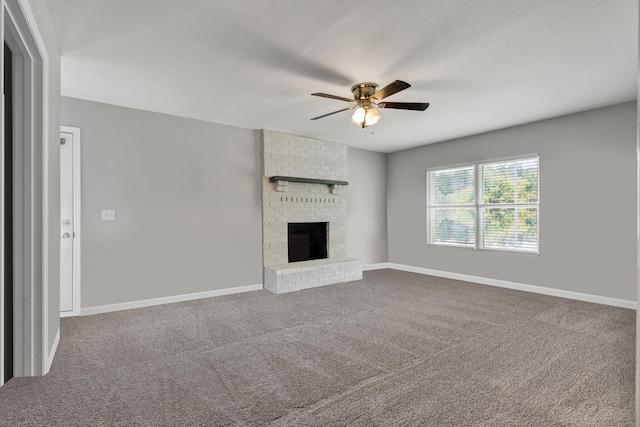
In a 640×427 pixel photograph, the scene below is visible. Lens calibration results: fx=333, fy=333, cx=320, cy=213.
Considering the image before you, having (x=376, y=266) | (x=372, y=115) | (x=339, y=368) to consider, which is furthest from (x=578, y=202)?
(x=339, y=368)

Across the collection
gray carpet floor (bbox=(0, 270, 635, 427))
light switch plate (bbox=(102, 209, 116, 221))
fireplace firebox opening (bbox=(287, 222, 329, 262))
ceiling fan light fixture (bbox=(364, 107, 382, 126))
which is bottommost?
gray carpet floor (bbox=(0, 270, 635, 427))

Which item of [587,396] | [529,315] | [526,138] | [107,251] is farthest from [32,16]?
[526,138]

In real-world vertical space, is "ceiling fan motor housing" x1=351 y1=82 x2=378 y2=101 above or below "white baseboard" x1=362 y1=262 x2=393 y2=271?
above

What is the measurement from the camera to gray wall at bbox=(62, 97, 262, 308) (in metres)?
3.92

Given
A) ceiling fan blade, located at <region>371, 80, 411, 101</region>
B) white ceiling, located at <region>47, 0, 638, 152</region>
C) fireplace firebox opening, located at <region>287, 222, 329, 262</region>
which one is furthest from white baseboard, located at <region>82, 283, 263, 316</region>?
ceiling fan blade, located at <region>371, 80, 411, 101</region>

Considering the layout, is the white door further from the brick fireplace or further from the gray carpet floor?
the brick fireplace

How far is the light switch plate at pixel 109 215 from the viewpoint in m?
3.98

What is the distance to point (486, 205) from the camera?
5.45m

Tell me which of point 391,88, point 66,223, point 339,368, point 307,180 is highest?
point 391,88

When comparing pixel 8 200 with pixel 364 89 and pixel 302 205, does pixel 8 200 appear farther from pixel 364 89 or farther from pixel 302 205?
pixel 302 205

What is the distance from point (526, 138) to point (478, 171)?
85 cm

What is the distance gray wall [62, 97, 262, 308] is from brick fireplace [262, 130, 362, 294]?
0.20m

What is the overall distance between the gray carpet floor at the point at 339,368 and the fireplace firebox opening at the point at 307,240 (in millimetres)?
1832

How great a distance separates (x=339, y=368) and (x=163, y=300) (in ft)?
9.44
